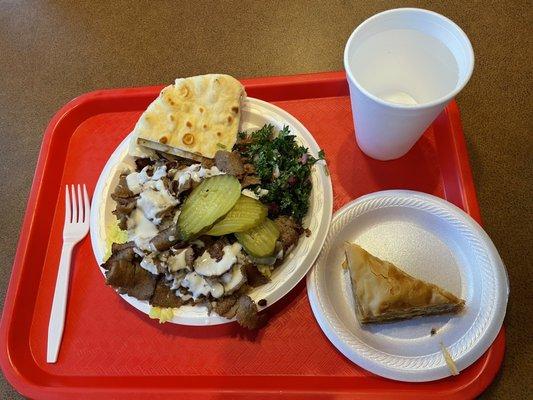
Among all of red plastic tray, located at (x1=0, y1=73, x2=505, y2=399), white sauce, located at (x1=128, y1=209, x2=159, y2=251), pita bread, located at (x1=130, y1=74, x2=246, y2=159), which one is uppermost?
pita bread, located at (x1=130, y1=74, x2=246, y2=159)

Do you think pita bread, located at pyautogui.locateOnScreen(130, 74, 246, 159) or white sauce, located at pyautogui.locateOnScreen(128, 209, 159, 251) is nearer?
white sauce, located at pyautogui.locateOnScreen(128, 209, 159, 251)

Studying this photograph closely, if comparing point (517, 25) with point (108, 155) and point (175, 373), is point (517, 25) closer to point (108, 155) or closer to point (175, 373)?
point (108, 155)

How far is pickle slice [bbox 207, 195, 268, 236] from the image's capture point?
1.63 m

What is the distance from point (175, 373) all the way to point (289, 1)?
7.21ft

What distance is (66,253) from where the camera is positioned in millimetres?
1980

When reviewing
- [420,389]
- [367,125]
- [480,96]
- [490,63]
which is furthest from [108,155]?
[490,63]

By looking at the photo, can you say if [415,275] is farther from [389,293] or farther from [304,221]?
[304,221]

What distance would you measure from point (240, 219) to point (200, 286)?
30 centimetres

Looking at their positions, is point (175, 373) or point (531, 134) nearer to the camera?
point (175, 373)

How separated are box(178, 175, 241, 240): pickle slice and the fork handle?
686 mm

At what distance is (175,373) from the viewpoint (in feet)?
5.83

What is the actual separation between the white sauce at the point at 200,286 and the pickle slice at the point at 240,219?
18 cm

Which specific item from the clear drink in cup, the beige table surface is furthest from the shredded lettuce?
the clear drink in cup

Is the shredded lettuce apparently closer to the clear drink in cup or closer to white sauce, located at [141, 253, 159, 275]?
white sauce, located at [141, 253, 159, 275]
